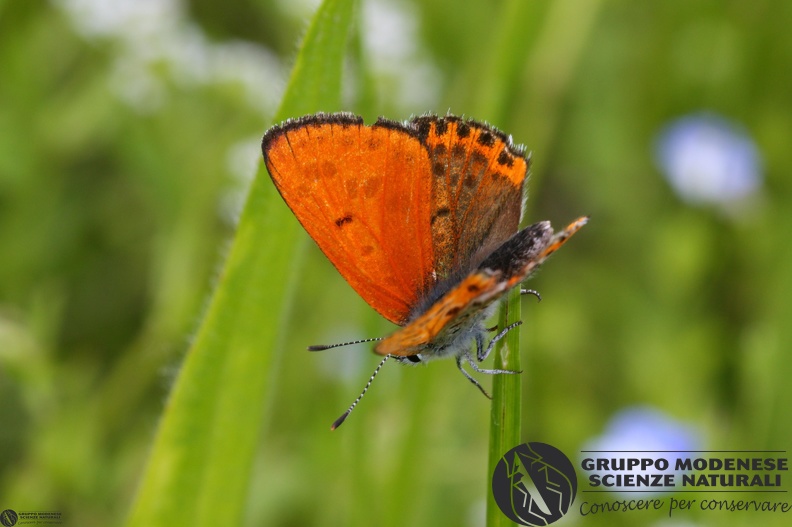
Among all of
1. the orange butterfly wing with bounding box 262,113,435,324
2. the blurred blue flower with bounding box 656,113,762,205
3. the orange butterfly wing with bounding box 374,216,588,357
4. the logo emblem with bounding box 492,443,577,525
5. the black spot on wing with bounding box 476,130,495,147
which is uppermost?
the blurred blue flower with bounding box 656,113,762,205

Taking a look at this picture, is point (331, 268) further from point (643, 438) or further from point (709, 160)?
point (709, 160)

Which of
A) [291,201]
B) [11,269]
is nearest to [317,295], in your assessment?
[11,269]

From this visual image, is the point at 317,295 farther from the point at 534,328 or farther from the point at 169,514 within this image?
the point at 169,514

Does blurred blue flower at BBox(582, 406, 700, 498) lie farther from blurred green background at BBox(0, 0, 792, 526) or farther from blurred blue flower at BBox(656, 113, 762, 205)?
blurred blue flower at BBox(656, 113, 762, 205)

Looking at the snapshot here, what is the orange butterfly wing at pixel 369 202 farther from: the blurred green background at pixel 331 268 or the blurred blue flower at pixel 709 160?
the blurred blue flower at pixel 709 160

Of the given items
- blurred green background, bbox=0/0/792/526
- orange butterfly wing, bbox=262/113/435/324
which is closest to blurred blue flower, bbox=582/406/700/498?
blurred green background, bbox=0/0/792/526
